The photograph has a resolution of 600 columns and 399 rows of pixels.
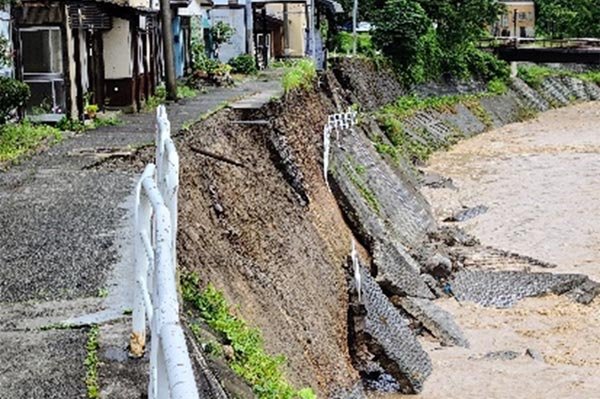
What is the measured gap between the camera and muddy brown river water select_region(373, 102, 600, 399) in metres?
18.5

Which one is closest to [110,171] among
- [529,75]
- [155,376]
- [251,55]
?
[155,376]

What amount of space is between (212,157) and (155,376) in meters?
14.1

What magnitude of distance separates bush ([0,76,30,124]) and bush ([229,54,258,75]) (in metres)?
23.2

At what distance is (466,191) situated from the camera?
4022cm

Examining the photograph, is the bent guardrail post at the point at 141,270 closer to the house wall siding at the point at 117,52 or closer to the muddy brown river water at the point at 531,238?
the muddy brown river water at the point at 531,238

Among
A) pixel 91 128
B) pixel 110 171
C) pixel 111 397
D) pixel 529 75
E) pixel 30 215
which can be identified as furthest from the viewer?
pixel 529 75

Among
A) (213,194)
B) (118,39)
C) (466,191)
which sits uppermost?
(118,39)

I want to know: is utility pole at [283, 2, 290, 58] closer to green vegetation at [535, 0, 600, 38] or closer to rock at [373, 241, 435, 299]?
green vegetation at [535, 0, 600, 38]

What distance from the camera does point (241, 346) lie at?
1018 cm

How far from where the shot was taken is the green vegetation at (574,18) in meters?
83.2

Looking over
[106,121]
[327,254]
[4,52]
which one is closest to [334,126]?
[106,121]

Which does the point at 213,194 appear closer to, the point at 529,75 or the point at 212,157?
the point at 212,157

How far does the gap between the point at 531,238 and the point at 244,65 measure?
17464mm

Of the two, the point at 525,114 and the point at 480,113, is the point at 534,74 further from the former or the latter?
the point at 480,113
